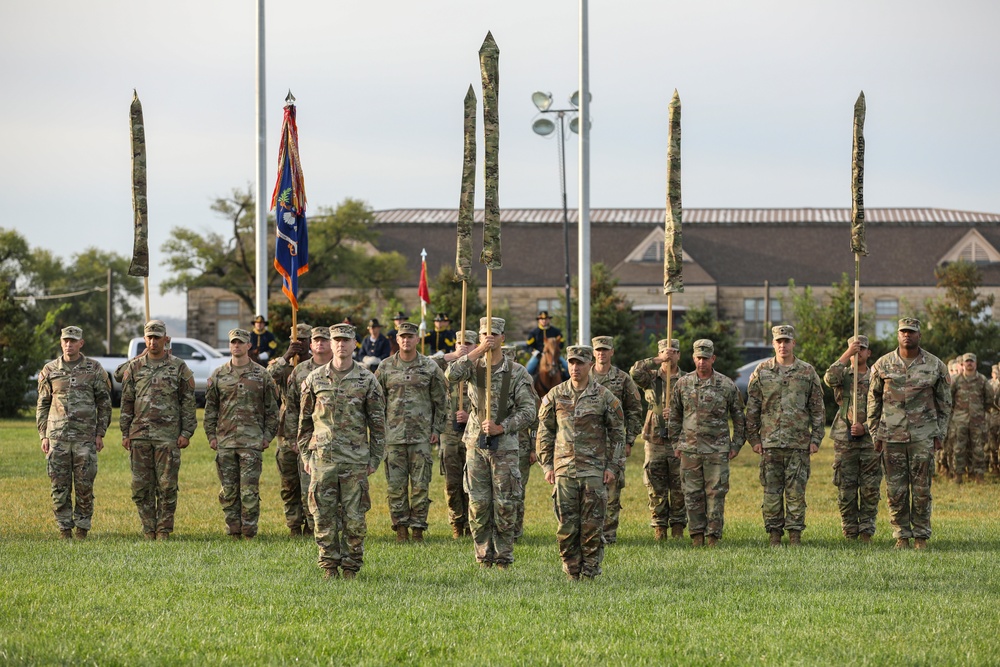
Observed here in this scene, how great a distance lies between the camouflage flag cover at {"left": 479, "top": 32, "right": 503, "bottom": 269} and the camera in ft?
42.1

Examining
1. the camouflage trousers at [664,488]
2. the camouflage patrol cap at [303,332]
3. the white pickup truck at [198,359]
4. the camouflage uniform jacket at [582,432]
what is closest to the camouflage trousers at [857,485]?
the camouflage trousers at [664,488]

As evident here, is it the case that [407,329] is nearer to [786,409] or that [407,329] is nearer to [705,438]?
[705,438]

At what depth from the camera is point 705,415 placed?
1359 centimetres

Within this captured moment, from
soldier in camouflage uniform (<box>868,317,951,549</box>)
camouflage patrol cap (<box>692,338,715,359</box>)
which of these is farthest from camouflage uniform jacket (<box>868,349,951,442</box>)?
camouflage patrol cap (<box>692,338,715,359</box>)

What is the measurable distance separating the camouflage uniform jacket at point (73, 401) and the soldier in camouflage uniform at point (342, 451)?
12.6 ft

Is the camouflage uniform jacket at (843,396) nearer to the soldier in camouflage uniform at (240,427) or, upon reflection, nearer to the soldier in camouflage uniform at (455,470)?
the soldier in camouflage uniform at (455,470)

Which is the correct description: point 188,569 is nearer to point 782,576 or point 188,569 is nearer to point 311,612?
point 311,612

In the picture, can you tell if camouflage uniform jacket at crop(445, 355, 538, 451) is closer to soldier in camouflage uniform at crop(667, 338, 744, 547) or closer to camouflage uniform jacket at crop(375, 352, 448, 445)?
camouflage uniform jacket at crop(375, 352, 448, 445)

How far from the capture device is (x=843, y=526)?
14133 mm

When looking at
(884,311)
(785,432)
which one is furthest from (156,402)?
(884,311)

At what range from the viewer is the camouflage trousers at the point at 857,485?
45.8 feet

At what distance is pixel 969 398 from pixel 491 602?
1389 cm

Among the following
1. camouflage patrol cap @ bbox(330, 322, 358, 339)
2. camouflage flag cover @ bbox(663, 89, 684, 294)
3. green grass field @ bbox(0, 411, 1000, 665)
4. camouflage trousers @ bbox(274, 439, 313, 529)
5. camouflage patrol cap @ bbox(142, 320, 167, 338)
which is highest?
camouflage flag cover @ bbox(663, 89, 684, 294)

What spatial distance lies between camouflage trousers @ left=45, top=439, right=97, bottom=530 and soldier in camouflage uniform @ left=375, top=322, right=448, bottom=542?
318cm
